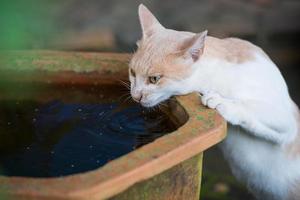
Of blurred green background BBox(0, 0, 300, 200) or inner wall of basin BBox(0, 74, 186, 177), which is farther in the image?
blurred green background BBox(0, 0, 300, 200)

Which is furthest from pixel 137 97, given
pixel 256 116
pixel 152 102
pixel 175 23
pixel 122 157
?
pixel 175 23

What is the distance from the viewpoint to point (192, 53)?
1.87 m

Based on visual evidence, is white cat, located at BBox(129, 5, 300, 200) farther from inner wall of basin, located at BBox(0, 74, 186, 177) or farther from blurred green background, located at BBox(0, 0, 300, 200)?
blurred green background, located at BBox(0, 0, 300, 200)

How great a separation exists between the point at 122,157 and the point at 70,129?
52 cm

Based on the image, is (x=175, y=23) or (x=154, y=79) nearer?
(x=154, y=79)

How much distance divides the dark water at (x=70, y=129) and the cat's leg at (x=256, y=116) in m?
0.15

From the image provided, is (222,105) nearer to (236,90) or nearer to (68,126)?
(236,90)

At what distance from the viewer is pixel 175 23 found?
4082mm

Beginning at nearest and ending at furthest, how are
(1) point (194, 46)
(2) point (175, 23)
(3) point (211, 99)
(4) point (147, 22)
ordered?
(3) point (211, 99)
(1) point (194, 46)
(4) point (147, 22)
(2) point (175, 23)

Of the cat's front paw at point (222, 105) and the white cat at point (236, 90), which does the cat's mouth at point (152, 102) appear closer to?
the white cat at point (236, 90)

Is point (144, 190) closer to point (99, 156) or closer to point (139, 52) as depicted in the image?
point (99, 156)

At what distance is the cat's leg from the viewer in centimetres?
179

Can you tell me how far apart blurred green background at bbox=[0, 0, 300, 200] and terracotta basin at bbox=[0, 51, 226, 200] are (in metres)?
1.82

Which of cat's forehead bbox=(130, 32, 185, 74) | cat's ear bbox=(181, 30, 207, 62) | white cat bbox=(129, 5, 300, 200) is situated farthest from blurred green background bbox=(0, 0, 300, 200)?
cat's ear bbox=(181, 30, 207, 62)
